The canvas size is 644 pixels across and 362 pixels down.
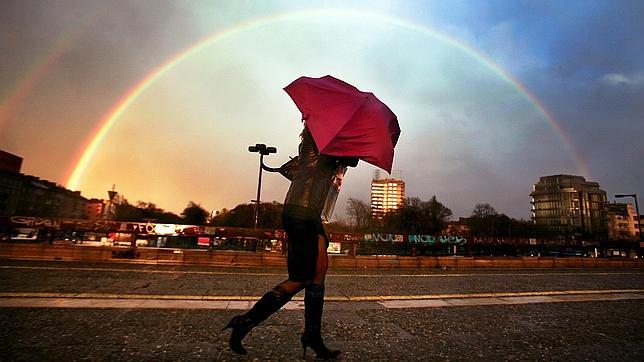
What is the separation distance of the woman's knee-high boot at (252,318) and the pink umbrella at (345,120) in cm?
118

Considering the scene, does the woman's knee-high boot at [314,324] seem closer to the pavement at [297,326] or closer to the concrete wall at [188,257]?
the pavement at [297,326]

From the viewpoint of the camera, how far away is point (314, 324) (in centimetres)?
247

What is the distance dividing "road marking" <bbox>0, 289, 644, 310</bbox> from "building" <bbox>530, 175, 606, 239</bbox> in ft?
471

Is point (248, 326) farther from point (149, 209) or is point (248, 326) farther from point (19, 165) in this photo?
point (19, 165)

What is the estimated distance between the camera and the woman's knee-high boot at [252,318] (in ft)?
7.73

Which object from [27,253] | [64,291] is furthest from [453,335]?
[27,253]

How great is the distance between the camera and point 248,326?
2.37 metres

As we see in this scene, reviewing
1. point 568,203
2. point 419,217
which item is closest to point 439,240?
point 419,217

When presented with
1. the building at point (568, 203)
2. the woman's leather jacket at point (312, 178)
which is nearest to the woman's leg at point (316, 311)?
the woman's leather jacket at point (312, 178)

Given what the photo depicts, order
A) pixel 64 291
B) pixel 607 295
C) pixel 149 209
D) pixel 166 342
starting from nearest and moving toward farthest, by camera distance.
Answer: pixel 166 342, pixel 64 291, pixel 607 295, pixel 149 209

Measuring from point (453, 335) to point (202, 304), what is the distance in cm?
310

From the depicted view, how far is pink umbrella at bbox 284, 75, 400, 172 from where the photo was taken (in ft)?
7.97

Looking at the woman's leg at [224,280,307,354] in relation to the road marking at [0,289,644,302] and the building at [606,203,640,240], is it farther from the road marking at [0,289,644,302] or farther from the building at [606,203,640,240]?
the building at [606,203,640,240]

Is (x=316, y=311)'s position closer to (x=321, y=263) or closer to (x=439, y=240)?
(x=321, y=263)
